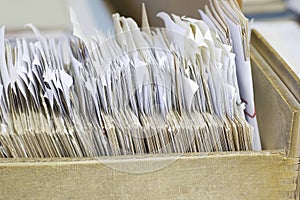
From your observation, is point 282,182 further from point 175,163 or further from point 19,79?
point 19,79

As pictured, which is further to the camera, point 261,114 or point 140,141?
point 261,114

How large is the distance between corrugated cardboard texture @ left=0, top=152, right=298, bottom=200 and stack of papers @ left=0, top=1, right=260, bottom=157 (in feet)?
0.08

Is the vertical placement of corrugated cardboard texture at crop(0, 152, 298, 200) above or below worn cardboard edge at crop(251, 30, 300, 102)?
below

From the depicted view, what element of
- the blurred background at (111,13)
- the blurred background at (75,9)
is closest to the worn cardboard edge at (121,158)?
the blurred background at (111,13)

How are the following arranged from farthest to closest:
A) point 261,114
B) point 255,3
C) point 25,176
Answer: point 255,3
point 261,114
point 25,176

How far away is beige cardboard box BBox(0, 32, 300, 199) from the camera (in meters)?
0.47

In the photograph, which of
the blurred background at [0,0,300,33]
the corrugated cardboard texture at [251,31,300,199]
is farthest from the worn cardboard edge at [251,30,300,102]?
the blurred background at [0,0,300,33]

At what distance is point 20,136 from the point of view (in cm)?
47

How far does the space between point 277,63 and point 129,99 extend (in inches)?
8.3

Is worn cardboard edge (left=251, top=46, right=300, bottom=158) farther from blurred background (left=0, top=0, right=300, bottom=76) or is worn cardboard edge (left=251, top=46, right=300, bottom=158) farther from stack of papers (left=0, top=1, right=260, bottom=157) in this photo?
blurred background (left=0, top=0, right=300, bottom=76)

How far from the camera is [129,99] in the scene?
503mm

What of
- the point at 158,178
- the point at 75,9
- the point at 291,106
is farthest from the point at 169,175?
the point at 75,9

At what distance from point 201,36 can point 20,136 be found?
227 mm

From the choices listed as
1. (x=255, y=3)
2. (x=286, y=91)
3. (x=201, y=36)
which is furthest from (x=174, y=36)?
(x=255, y=3)
